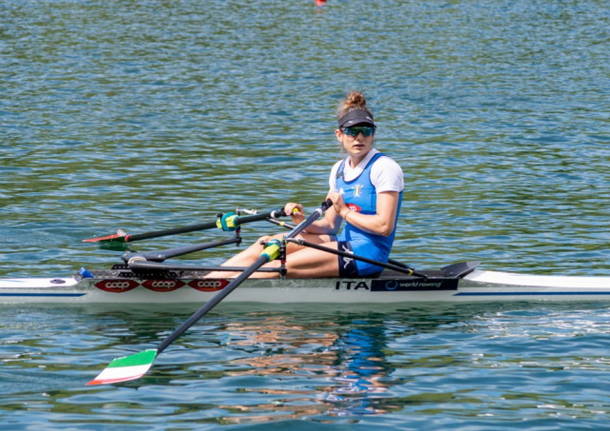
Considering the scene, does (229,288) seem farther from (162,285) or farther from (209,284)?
(162,285)

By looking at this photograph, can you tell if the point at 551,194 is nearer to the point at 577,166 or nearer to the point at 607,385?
the point at 577,166

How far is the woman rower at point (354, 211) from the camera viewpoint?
10781 mm

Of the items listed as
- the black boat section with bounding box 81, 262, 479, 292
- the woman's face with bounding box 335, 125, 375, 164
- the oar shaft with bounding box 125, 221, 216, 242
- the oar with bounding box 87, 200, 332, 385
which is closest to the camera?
the oar with bounding box 87, 200, 332, 385

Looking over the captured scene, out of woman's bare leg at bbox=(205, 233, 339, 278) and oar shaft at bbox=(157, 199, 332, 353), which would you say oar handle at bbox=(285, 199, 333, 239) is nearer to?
oar shaft at bbox=(157, 199, 332, 353)

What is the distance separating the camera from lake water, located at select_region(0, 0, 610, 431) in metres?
8.92

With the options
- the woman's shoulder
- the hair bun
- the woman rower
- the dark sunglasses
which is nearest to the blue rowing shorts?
the woman rower

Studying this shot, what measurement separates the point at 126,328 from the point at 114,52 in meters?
24.5

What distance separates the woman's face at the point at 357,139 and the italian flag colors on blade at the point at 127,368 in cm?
275

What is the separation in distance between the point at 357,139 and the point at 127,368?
313 centimetres

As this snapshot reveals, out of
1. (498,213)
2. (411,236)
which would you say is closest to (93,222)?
(411,236)

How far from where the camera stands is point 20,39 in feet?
121

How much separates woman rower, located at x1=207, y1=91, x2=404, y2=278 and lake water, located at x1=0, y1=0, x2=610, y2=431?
0.46 metres

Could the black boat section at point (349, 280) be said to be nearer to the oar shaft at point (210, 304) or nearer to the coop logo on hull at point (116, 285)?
the coop logo on hull at point (116, 285)

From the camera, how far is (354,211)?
10961 millimetres
